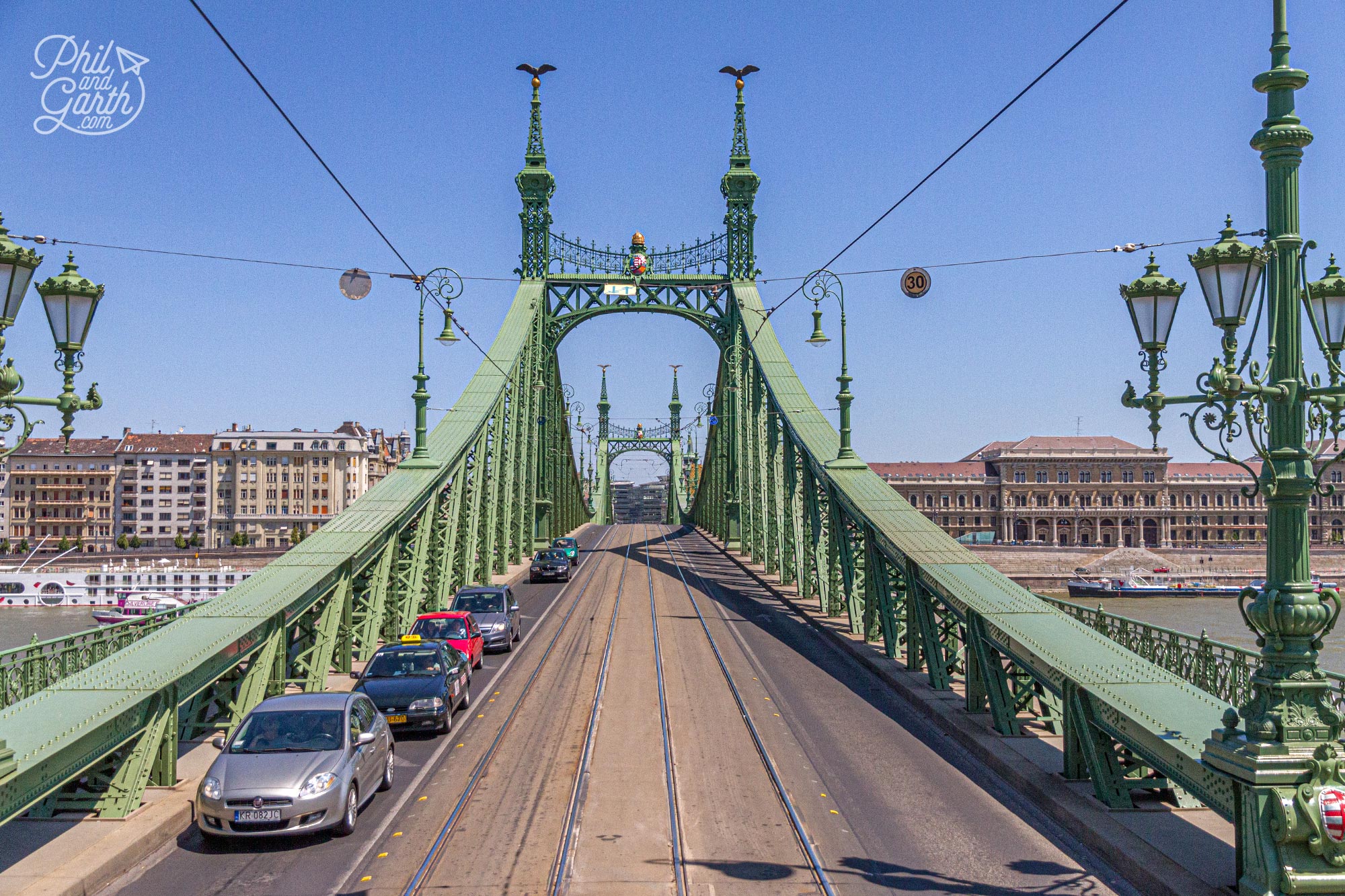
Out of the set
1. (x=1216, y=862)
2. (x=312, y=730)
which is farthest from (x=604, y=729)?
(x=1216, y=862)

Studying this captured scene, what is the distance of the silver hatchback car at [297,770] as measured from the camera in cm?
1027

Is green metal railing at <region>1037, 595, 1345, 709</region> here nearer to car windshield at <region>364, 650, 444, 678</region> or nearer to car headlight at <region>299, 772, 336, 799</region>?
car headlight at <region>299, 772, 336, 799</region>

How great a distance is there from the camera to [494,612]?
79.8 feet

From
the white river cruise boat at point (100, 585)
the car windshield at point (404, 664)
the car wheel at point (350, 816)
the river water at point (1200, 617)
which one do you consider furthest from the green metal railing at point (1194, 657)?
the white river cruise boat at point (100, 585)

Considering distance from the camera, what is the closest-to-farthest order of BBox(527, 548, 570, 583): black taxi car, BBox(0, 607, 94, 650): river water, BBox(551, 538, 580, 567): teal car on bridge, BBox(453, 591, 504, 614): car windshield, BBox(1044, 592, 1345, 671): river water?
BBox(453, 591, 504, 614): car windshield < BBox(527, 548, 570, 583): black taxi car < BBox(1044, 592, 1345, 671): river water < BBox(551, 538, 580, 567): teal car on bridge < BBox(0, 607, 94, 650): river water

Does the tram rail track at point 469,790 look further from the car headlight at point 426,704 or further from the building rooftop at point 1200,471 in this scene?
the building rooftop at point 1200,471

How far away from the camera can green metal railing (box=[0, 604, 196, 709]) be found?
13.2 m

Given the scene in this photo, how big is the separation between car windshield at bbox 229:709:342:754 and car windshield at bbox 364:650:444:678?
4412mm

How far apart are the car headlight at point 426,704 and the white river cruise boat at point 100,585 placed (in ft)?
213

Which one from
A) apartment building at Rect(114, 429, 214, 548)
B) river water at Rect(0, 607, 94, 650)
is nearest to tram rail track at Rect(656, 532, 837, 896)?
river water at Rect(0, 607, 94, 650)

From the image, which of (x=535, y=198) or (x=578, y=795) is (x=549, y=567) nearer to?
(x=535, y=198)

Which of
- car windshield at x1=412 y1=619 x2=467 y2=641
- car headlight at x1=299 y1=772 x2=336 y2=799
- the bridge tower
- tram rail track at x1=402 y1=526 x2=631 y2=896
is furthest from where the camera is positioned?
the bridge tower

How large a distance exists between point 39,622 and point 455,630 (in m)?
58.1

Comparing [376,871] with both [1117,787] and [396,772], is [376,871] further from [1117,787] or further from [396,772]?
[1117,787]
